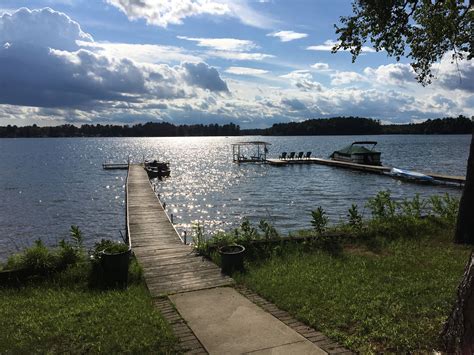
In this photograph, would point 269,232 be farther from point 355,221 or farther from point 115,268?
point 115,268

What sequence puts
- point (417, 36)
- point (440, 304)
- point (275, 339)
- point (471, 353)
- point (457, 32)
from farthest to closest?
point (417, 36), point (457, 32), point (440, 304), point (275, 339), point (471, 353)

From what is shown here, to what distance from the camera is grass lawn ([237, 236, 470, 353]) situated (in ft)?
18.1

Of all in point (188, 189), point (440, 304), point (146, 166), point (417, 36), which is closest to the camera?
point (440, 304)

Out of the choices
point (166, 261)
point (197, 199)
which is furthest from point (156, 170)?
point (166, 261)

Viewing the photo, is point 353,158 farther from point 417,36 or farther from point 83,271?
point 83,271

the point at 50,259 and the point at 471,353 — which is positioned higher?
the point at 471,353

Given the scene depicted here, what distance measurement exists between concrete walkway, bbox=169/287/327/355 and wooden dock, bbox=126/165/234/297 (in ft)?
2.09

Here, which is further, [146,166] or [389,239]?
[146,166]

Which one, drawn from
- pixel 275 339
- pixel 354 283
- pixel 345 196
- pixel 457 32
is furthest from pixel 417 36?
pixel 345 196

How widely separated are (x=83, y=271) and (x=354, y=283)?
5611 millimetres

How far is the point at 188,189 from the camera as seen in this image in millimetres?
37938

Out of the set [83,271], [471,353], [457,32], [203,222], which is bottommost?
[203,222]

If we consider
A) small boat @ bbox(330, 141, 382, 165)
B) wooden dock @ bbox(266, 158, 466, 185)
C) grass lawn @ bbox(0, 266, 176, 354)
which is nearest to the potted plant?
grass lawn @ bbox(0, 266, 176, 354)

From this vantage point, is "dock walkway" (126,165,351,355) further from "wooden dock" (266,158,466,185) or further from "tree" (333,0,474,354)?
"wooden dock" (266,158,466,185)
